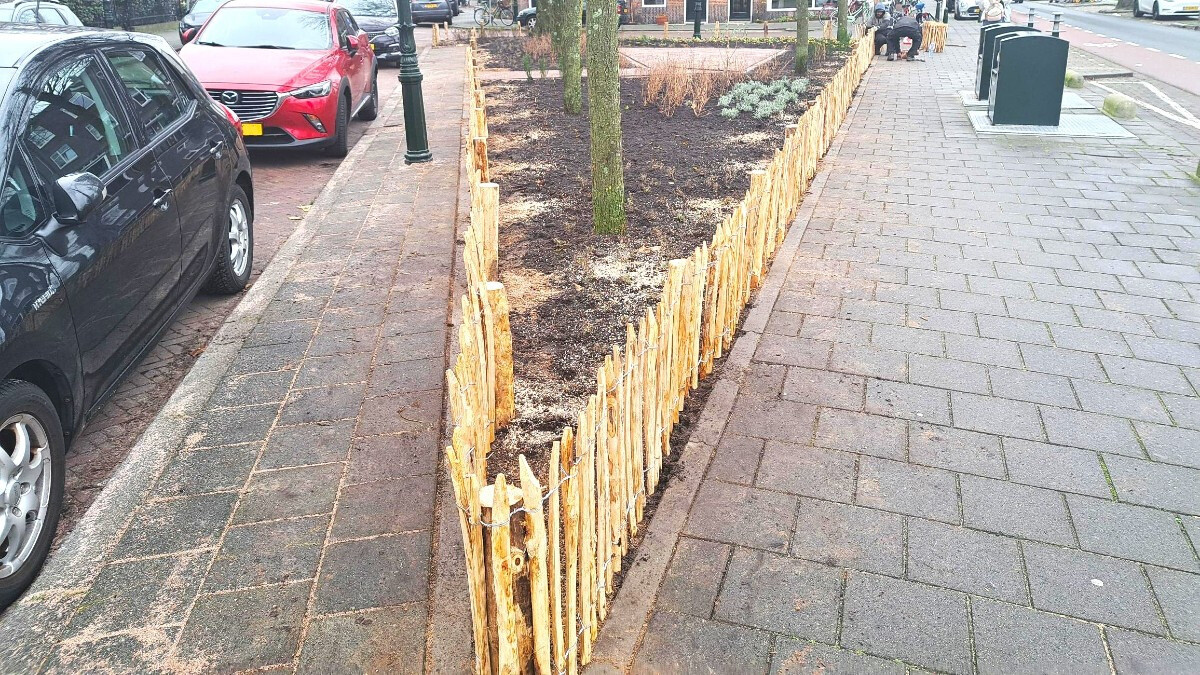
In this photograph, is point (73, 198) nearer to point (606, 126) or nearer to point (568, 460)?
point (568, 460)

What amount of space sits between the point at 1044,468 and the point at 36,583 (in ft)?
13.4

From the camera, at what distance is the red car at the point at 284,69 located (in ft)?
31.9

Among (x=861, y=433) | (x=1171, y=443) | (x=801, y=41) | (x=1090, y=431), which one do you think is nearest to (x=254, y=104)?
(x=861, y=433)

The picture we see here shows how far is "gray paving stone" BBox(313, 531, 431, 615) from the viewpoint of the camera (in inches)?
125

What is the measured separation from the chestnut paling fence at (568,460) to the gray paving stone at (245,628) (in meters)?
0.71

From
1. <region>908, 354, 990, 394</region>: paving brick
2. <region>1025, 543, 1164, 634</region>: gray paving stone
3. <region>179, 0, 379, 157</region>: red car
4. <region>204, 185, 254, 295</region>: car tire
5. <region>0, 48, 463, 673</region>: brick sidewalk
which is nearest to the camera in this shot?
<region>0, 48, 463, 673</region>: brick sidewalk

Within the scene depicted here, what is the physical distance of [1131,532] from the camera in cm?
354

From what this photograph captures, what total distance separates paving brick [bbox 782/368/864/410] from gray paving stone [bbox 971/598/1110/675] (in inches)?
62.0

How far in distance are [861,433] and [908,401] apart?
0.47 m

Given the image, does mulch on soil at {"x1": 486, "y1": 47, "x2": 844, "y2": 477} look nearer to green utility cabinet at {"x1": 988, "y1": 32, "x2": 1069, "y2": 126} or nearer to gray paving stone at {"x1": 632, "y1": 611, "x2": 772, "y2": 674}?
gray paving stone at {"x1": 632, "y1": 611, "x2": 772, "y2": 674}

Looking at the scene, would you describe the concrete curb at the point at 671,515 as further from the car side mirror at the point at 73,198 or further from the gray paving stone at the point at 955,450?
the car side mirror at the point at 73,198

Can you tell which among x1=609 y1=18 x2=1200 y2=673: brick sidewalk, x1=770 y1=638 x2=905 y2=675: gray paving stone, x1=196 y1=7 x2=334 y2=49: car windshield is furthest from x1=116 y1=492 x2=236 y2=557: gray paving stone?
x1=196 y1=7 x2=334 y2=49: car windshield

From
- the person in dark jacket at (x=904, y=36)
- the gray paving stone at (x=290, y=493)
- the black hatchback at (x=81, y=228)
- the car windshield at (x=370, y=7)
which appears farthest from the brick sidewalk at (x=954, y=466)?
the car windshield at (x=370, y=7)

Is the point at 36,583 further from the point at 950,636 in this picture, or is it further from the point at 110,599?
the point at 950,636
